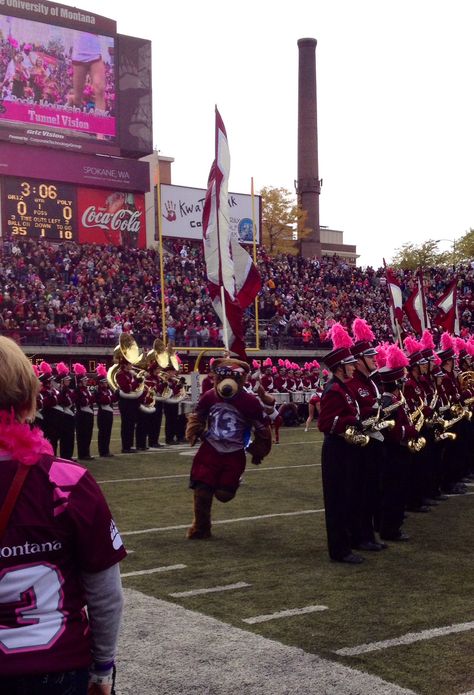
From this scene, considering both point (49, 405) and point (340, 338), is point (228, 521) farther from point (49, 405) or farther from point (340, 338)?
point (49, 405)

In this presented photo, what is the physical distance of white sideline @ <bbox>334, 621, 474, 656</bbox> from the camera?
4594 millimetres

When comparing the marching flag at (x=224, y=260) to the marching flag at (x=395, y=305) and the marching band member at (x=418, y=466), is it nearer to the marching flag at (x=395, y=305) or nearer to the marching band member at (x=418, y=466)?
the marching band member at (x=418, y=466)

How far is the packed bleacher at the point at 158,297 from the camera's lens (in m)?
28.8

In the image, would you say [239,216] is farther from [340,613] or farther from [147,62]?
[340,613]

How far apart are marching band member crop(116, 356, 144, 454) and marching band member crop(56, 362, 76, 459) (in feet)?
5.53

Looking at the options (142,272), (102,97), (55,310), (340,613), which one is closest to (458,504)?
(340,613)

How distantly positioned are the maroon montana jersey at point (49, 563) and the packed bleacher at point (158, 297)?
2467 cm

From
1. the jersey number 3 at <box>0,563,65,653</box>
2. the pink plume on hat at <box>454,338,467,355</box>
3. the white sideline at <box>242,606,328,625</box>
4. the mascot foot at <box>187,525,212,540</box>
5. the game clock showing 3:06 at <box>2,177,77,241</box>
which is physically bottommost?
the mascot foot at <box>187,525,212,540</box>

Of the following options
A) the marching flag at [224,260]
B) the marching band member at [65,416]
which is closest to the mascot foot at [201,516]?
the marching flag at [224,260]

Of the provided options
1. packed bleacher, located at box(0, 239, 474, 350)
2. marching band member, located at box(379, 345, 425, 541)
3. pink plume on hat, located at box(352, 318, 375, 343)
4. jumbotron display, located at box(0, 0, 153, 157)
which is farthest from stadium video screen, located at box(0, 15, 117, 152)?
marching band member, located at box(379, 345, 425, 541)

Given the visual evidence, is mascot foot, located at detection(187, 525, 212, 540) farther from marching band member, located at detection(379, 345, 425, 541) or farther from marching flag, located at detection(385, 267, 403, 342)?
marching flag, located at detection(385, 267, 403, 342)

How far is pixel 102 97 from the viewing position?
38.6m

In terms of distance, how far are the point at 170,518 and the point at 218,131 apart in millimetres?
4763

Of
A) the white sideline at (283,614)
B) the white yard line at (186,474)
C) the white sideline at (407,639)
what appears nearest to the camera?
the white sideline at (407,639)
